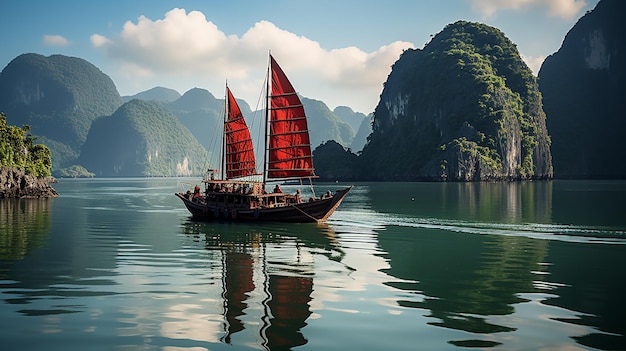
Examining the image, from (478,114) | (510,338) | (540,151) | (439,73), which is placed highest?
(439,73)

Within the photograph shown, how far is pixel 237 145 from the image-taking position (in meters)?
39.4

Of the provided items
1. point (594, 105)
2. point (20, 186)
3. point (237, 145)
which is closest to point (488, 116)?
point (594, 105)

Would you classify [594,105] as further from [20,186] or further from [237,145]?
[20,186]

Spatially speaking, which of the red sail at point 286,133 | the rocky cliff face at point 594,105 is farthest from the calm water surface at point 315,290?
the rocky cliff face at point 594,105

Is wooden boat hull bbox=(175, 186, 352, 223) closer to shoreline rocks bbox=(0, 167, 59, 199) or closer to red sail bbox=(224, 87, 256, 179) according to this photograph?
red sail bbox=(224, 87, 256, 179)

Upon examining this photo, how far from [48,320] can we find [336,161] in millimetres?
144645

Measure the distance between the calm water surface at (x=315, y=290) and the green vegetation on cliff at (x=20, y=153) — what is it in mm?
35999

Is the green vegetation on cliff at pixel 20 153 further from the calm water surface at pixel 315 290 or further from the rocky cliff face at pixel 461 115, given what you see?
the rocky cliff face at pixel 461 115

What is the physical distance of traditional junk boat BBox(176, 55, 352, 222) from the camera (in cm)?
3247

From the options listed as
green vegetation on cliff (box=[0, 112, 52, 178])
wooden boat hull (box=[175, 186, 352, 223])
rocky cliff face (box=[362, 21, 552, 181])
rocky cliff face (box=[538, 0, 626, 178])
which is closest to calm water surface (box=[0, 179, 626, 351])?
wooden boat hull (box=[175, 186, 352, 223])

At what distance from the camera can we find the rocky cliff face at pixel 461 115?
131 m

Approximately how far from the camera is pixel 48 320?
400 inches

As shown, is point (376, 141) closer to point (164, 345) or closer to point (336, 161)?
point (336, 161)

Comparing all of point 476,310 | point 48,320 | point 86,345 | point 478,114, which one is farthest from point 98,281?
point 478,114
